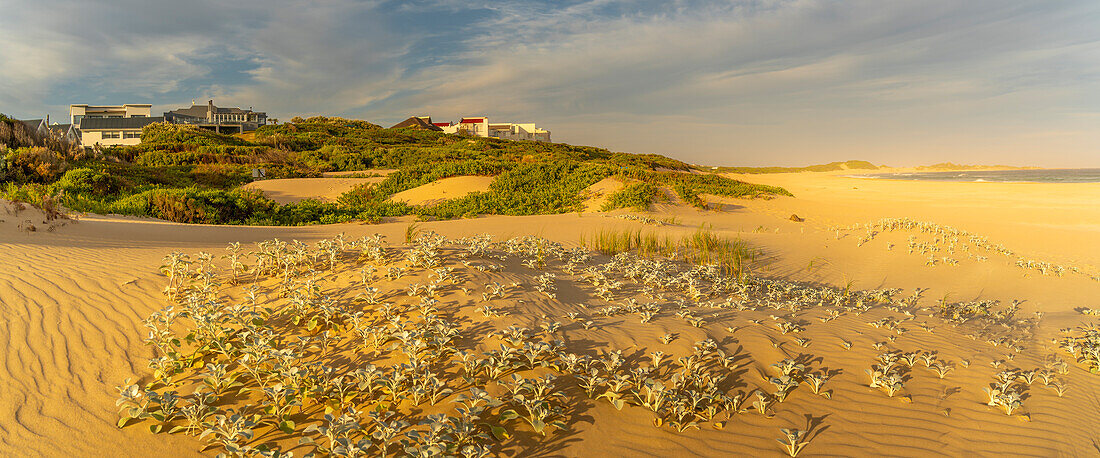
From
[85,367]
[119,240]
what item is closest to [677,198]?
[119,240]

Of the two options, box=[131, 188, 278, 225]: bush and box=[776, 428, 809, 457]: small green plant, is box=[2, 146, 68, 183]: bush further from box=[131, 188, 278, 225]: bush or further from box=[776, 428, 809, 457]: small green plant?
box=[776, 428, 809, 457]: small green plant

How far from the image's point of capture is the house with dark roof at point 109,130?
50688 millimetres

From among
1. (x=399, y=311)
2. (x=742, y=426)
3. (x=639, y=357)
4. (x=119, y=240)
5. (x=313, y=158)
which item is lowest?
(x=742, y=426)

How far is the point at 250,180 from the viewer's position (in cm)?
2252

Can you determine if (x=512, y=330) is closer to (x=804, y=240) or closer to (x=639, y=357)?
(x=639, y=357)

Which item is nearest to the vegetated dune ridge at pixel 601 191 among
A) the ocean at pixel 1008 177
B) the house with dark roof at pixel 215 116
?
the ocean at pixel 1008 177

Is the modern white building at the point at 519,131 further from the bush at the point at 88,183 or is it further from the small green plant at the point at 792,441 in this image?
the small green plant at the point at 792,441

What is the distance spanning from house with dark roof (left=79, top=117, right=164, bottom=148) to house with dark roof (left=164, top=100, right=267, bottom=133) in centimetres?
871

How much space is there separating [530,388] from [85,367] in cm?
328

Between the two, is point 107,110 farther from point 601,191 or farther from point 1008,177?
point 1008,177

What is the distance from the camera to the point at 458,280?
16.6 ft

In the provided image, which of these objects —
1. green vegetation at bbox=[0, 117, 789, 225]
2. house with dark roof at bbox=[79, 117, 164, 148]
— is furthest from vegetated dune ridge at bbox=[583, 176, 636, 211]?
house with dark roof at bbox=[79, 117, 164, 148]

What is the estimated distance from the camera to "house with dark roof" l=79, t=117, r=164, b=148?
1996 inches

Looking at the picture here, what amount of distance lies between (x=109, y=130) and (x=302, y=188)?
1897 inches
